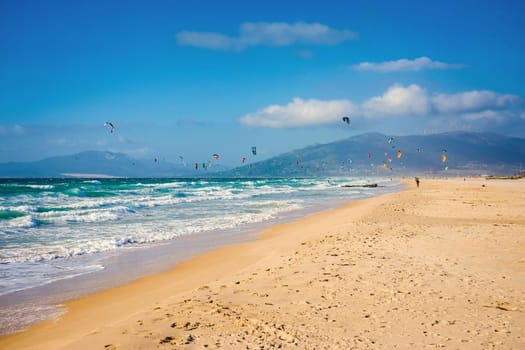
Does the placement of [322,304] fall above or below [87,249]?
above

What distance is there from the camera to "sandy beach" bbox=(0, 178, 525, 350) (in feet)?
14.6

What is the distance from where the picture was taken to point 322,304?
562 centimetres

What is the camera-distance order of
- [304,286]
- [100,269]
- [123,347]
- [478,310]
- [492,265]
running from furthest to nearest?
[100,269] < [492,265] < [304,286] < [478,310] < [123,347]

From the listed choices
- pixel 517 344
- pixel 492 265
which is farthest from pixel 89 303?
pixel 492 265

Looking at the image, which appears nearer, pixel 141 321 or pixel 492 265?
pixel 141 321

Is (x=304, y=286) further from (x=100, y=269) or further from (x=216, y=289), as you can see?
(x=100, y=269)

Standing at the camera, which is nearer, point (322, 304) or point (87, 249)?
point (322, 304)

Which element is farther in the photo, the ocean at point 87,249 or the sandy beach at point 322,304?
the ocean at point 87,249

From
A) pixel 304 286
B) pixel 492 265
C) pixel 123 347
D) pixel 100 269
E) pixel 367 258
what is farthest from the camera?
pixel 100 269

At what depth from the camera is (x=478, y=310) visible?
5297 mm

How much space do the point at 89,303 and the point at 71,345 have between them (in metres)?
2.56

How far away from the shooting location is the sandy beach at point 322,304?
14.6ft

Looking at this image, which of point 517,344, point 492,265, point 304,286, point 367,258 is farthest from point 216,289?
point 492,265

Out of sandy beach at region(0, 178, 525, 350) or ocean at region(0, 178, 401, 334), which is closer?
sandy beach at region(0, 178, 525, 350)
